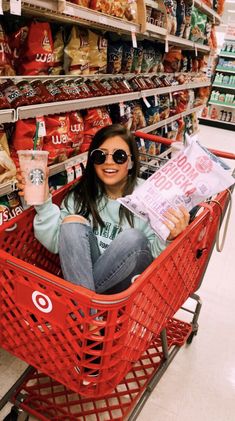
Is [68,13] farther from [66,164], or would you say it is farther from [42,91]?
[66,164]

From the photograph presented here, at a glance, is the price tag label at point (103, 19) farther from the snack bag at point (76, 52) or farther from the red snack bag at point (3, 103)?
the red snack bag at point (3, 103)

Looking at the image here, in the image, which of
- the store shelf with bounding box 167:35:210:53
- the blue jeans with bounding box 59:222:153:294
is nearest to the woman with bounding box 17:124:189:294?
the blue jeans with bounding box 59:222:153:294

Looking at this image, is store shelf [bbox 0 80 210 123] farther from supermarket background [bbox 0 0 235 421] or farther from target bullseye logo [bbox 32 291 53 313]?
target bullseye logo [bbox 32 291 53 313]

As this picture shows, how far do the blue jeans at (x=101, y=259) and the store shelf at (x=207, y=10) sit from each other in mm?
3318

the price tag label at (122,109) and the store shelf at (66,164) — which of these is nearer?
the store shelf at (66,164)

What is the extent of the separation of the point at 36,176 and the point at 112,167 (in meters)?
0.37

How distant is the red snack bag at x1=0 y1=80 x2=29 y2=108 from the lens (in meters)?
1.53

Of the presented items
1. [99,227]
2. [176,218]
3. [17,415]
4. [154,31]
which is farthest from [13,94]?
[154,31]

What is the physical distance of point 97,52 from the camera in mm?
2180

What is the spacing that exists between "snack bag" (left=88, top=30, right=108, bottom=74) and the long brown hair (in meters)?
0.84

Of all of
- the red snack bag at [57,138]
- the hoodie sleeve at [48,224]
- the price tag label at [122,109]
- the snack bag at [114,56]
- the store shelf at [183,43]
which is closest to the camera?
the hoodie sleeve at [48,224]

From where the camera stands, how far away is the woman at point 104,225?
1219 mm

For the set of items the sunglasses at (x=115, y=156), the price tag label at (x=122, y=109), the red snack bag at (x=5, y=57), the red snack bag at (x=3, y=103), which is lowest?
the sunglasses at (x=115, y=156)

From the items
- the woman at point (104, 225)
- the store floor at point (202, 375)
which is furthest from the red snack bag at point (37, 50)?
the store floor at point (202, 375)
